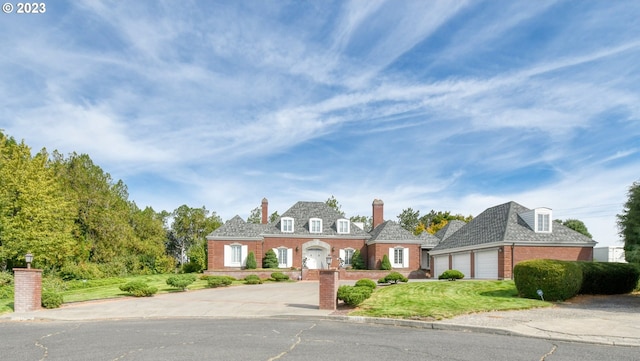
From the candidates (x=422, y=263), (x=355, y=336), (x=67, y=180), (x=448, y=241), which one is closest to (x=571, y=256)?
(x=448, y=241)

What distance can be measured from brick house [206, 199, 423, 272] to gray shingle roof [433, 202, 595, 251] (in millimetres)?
6300

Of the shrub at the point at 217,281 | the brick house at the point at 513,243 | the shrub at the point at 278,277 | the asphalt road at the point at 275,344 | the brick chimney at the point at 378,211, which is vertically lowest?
the shrub at the point at 278,277

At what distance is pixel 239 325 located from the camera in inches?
559

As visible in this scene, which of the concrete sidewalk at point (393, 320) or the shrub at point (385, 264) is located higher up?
the concrete sidewalk at point (393, 320)

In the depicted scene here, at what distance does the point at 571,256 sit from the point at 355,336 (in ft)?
86.4

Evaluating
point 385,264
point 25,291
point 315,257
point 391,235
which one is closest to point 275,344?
point 25,291

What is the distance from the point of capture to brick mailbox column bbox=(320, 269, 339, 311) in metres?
17.6

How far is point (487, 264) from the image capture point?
33.2 meters

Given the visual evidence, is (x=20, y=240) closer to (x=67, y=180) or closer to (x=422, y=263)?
(x=67, y=180)

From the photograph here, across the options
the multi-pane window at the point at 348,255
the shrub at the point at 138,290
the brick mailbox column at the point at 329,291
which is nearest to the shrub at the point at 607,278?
the brick mailbox column at the point at 329,291

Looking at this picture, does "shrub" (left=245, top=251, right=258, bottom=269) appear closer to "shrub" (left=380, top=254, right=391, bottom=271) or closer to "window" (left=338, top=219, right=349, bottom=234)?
"window" (left=338, top=219, right=349, bottom=234)

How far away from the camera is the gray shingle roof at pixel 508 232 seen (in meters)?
32.2

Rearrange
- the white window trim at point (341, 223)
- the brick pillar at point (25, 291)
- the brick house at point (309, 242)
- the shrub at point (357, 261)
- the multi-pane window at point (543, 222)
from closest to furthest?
1. the brick pillar at point (25, 291)
2. the multi-pane window at point (543, 222)
3. the brick house at point (309, 242)
4. the shrub at point (357, 261)
5. the white window trim at point (341, 223)

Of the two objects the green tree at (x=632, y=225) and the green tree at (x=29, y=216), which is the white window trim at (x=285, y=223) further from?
the green tree at (x=632, y=225)
